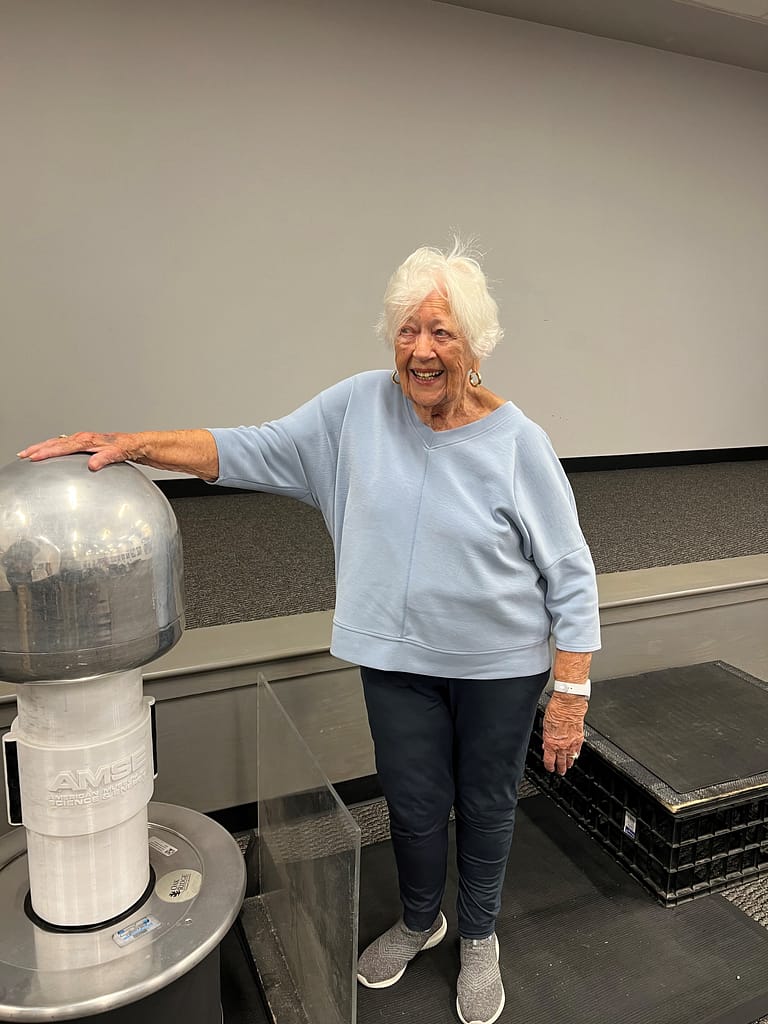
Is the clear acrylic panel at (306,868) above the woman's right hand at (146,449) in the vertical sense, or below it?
below

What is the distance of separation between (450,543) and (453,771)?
1.52 ft

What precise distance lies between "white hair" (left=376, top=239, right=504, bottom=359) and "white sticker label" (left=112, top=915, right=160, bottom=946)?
961mm

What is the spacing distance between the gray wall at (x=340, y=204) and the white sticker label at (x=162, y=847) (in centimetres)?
281

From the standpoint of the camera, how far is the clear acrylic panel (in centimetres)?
121

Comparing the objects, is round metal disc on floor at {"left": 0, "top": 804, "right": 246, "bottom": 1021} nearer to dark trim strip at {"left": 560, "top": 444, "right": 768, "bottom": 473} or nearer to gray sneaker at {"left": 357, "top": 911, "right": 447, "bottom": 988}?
gray sneaker at {"left": 357, "top": 911, "right": 447, "bottom": 988}

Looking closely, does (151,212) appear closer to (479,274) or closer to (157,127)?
(157,127)

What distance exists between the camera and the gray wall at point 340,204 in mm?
3508

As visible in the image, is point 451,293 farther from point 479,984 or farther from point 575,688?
point 479,984

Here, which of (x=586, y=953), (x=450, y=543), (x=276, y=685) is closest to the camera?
(x=450, y=543)

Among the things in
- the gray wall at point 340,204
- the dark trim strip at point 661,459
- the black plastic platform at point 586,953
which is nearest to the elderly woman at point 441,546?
the black plastic platform at point 586,953

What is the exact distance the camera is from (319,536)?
3.25m

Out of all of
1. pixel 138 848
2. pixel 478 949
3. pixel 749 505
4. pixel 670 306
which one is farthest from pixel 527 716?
pixel 670 306

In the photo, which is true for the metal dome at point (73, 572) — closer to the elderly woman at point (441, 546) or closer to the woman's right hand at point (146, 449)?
the woman's right hand at point (146, 449)

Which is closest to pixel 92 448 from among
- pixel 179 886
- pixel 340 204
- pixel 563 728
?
pixel 179 886
